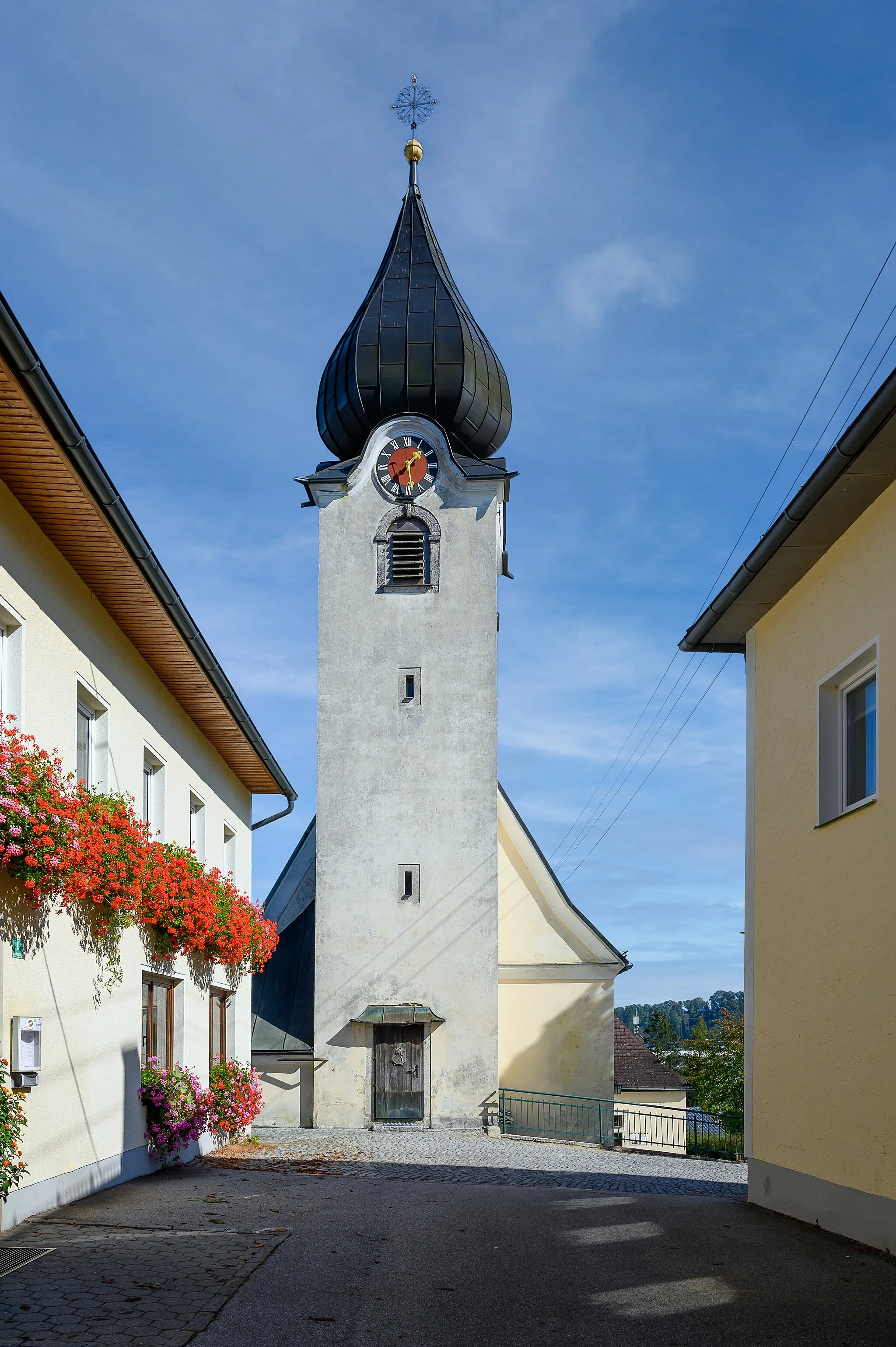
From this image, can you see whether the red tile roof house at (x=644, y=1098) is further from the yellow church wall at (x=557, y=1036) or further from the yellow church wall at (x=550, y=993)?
the yellow church wall at (x=550, y=993)

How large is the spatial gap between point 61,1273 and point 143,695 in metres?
7.11

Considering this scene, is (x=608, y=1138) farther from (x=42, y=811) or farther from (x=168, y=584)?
(x=42, y=811)

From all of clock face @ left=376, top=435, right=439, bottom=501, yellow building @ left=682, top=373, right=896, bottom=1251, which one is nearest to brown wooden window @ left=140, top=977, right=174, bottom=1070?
yellow building @ left=682, top=373, right=896, bottom=1251

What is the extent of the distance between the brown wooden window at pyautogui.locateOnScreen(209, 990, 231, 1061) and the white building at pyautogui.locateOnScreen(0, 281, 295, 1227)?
1.10 meters

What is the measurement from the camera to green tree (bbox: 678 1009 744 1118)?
4794 centimetres

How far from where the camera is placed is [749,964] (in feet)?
40.1

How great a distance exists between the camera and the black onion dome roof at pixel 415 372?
98.4 ft

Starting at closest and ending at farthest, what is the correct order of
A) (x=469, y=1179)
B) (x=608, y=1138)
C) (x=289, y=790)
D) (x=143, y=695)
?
(x=143, y=695) < (x=469, y=1179) < (x=289, y=790) < (x=608, y=1138)

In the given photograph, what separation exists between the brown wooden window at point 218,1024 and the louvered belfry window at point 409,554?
1170 centimetres

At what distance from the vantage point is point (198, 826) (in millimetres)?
17172

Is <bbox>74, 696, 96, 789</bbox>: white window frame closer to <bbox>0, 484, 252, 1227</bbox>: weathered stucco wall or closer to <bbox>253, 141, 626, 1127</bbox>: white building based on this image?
<bbox>0, 484, 252, 1227</bbox>: weathered stucco wall

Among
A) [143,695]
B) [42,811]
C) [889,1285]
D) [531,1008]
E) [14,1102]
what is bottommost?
[531,1008]

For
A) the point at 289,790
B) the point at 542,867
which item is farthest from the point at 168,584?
the point at 542,867

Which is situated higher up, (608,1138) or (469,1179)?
(469,1179)
